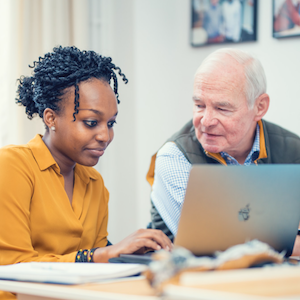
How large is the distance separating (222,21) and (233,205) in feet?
6.61

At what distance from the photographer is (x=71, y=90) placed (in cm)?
132

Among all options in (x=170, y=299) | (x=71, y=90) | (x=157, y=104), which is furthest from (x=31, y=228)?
(x=157, y=104)

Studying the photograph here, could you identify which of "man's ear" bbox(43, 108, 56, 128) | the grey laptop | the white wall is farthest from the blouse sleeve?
the white wall

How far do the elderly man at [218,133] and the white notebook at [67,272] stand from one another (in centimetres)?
66

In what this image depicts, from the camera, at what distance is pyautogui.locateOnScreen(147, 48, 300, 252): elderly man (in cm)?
150

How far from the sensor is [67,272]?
75 centimetres

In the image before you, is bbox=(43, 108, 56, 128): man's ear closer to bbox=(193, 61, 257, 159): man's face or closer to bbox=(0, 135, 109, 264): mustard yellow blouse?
bbox=(0, 135, 109, 264): mustard yellow blouse

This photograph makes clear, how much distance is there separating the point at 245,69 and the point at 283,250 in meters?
0.76

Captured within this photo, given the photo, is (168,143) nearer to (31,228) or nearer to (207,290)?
(31,228)

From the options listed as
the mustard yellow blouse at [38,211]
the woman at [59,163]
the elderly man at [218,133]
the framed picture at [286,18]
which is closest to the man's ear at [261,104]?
the elderly man at [218,133]

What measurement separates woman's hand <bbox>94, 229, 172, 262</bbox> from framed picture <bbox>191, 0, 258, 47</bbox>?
5.95 feet

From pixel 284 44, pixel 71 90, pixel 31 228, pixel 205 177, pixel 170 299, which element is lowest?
pixel 31 228

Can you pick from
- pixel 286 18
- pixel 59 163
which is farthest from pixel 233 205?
pixel 286 18

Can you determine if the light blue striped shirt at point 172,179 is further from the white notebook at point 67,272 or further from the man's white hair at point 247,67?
the white notebook at point 67,272
